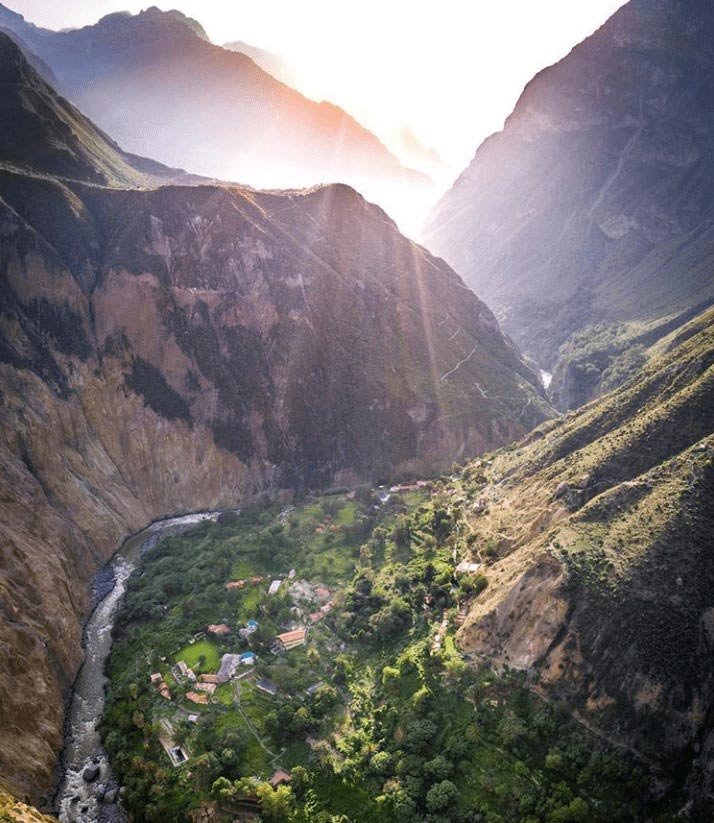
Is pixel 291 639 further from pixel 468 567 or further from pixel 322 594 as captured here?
pixel 468 567

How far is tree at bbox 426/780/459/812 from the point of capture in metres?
34.1

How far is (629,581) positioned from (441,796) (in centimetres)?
1799

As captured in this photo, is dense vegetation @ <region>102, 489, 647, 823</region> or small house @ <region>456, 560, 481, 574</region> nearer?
dense vegetation @ <region>102, 489, 647, 823</region>

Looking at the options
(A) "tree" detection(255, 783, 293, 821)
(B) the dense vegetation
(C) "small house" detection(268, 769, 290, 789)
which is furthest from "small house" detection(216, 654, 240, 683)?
(A) "tree" detection(255, 783, 293, 821)

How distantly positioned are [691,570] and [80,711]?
4705cm

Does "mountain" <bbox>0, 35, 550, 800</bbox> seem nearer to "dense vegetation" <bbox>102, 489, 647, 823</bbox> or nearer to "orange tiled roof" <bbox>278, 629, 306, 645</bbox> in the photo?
"dense vegetation" <bbox>102, 489, 647, 823</bbox>

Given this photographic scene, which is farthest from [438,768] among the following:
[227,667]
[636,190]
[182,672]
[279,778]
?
[636,190]

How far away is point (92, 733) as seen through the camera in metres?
43.8

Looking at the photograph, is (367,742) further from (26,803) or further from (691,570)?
(691,570)

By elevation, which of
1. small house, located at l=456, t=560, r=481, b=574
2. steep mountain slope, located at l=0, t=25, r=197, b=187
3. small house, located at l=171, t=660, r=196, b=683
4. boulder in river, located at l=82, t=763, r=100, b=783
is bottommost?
boulder in river, located at l=82, t=763, r=100, b=783

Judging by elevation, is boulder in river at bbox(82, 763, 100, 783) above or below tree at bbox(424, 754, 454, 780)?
below

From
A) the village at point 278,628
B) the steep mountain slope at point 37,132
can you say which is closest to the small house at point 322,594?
the village at point 278,628

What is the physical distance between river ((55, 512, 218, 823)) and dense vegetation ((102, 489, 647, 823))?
145 cm

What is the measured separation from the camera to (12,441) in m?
58.9
